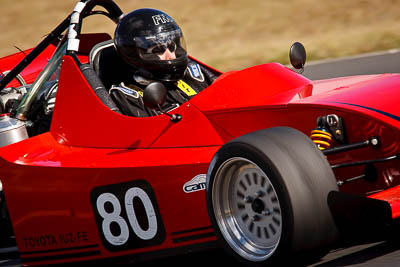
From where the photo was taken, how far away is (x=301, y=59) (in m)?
5.43

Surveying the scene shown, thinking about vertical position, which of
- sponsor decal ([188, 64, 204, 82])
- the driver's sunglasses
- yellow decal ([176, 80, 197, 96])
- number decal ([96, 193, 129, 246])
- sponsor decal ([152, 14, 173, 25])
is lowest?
number decal ([96, 193, 129, 246])

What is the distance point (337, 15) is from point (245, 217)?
14733 millimetres

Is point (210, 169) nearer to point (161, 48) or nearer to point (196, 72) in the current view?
point (161, 48)

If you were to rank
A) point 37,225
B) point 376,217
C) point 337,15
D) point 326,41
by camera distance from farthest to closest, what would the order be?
point 337,15, point 326,41, point 37,225, point 376,217

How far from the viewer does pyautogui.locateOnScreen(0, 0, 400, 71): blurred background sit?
49.3ft

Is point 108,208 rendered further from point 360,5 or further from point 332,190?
point 360,5

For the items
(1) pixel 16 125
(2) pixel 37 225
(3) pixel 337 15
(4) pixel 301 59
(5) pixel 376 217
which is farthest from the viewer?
(3) pixel 337 15

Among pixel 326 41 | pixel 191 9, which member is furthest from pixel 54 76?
pixel 191 9

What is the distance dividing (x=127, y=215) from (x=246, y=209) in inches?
36.1

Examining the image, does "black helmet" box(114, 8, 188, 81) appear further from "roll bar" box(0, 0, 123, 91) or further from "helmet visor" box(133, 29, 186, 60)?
"roll bar" box(0, 0, 123, 91)

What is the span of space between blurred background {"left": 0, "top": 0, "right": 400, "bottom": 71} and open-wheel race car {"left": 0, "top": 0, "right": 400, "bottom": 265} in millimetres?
9530

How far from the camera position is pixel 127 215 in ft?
14.9

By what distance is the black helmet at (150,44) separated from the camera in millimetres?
5176

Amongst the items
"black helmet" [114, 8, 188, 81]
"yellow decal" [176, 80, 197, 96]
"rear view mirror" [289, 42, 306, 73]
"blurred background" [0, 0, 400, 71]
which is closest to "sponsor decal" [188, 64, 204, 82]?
"yellow decal" [176, 80, 197, 96]
